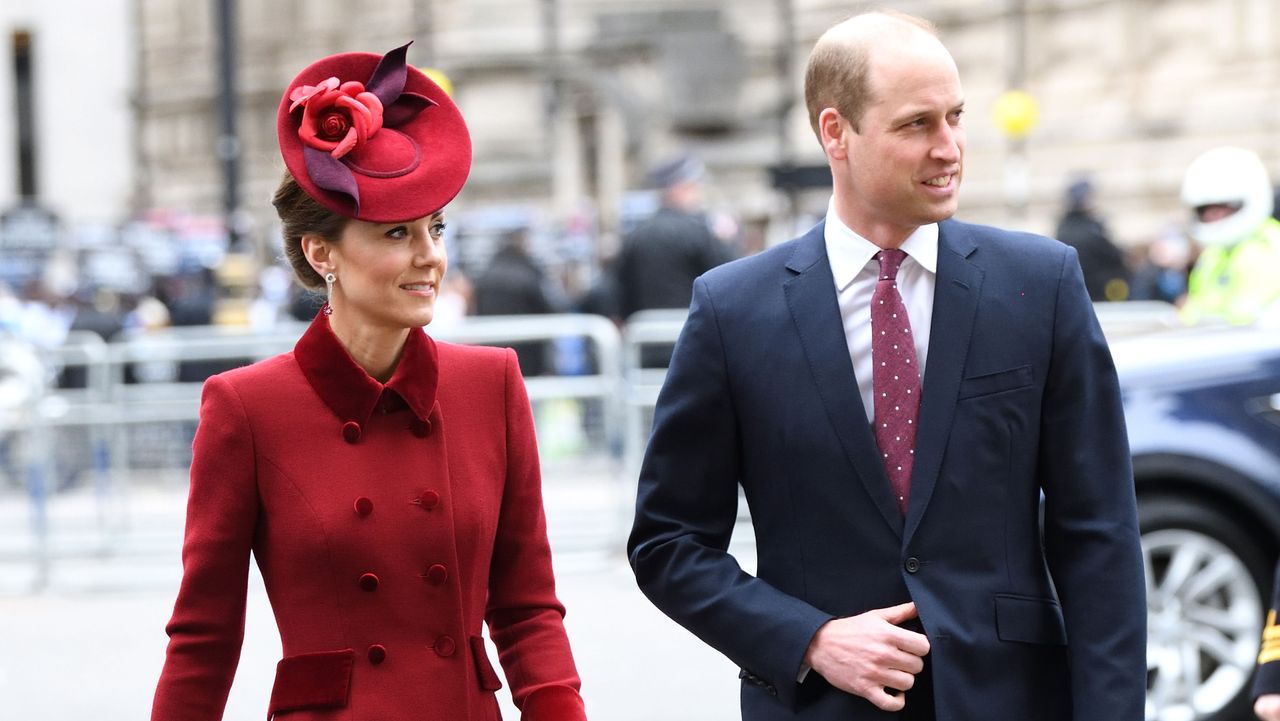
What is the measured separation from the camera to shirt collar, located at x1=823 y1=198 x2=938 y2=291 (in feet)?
11.7

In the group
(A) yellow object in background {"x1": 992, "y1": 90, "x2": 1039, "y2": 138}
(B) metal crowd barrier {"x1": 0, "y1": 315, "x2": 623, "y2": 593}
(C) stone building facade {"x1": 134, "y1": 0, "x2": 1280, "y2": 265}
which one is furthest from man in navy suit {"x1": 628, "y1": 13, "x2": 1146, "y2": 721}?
(A) yellow object in background {"x1": 992, "y1": 90, "x2": 1039, "y2": 138}

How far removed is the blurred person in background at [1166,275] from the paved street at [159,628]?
7.49m

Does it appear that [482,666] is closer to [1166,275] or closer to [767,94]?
[1166,275]

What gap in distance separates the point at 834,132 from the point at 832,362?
15.8 inches

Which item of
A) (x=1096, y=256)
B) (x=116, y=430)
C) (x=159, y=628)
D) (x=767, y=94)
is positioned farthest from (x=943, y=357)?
(x=767, y=94)

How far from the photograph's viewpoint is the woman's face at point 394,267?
3.34m

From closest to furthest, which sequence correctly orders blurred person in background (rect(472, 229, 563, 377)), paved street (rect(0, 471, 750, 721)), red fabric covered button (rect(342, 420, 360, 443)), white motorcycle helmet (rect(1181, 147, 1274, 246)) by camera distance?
1. red fabric covered button (rect(342, 420, 360, 443))
2. paved street (rect(0, 471, 750, 721))
3. white motorcycle helmet (rect(1181, 147, 1274, 246))
4. blurred person in background (rect(472, 229, 563, 377))

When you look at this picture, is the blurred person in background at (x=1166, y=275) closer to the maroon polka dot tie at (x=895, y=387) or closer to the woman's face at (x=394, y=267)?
the maroon polka dot tie at (x=895, y=387)

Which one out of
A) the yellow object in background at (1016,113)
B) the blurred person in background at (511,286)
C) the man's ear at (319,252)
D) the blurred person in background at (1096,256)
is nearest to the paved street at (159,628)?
the blurred person in background at (511,286)

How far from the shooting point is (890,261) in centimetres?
354

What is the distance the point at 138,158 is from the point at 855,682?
5328 centimetres

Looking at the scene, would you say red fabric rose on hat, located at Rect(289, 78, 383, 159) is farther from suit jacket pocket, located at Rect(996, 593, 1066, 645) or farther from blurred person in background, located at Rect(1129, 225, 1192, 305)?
blurred person in background, located at Rect(1129, 225, 1192, 305)

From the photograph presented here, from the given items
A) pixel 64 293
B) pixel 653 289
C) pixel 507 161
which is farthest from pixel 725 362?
pixel 507 161

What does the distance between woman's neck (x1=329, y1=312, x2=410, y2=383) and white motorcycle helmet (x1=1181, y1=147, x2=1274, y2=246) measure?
21.2 ft
